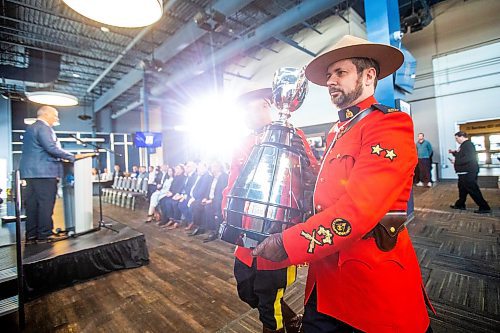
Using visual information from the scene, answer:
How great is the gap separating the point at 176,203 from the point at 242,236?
4.40 m

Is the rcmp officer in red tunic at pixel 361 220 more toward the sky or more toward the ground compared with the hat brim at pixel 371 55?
more toward the ground

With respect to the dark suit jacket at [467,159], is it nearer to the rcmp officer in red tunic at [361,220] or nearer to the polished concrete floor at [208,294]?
the polished concrete floor at [208,294]

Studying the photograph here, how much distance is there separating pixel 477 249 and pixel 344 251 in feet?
9.87

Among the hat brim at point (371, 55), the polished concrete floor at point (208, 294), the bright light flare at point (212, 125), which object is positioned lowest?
the polished concrete floor at point (208, 294)

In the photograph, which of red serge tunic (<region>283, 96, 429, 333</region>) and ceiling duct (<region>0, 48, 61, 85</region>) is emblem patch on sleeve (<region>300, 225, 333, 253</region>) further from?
ceiling duct (<region>0, 48, 61, 85</region>)

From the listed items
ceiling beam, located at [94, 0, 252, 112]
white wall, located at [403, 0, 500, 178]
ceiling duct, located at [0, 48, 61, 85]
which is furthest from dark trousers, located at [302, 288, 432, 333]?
ceiling duct, located at [0, 48, 61, 85]

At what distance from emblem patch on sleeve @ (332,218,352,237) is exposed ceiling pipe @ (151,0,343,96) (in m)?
5.53

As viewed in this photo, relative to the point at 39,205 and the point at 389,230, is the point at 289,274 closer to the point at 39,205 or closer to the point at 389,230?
the point at 389,230

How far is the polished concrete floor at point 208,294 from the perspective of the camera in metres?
1.71

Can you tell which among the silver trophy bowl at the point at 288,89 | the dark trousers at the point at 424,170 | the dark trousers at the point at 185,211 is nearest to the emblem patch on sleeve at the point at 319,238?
the silver trophy bowl at the point at 288,89

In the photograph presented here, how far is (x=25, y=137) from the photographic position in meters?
2.58

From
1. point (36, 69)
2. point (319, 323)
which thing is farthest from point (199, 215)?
point (36, 69)

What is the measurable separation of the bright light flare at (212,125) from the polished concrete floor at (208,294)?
4.70 metres

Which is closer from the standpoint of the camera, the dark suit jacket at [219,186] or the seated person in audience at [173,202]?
the dark suit jacket at [219,186]
